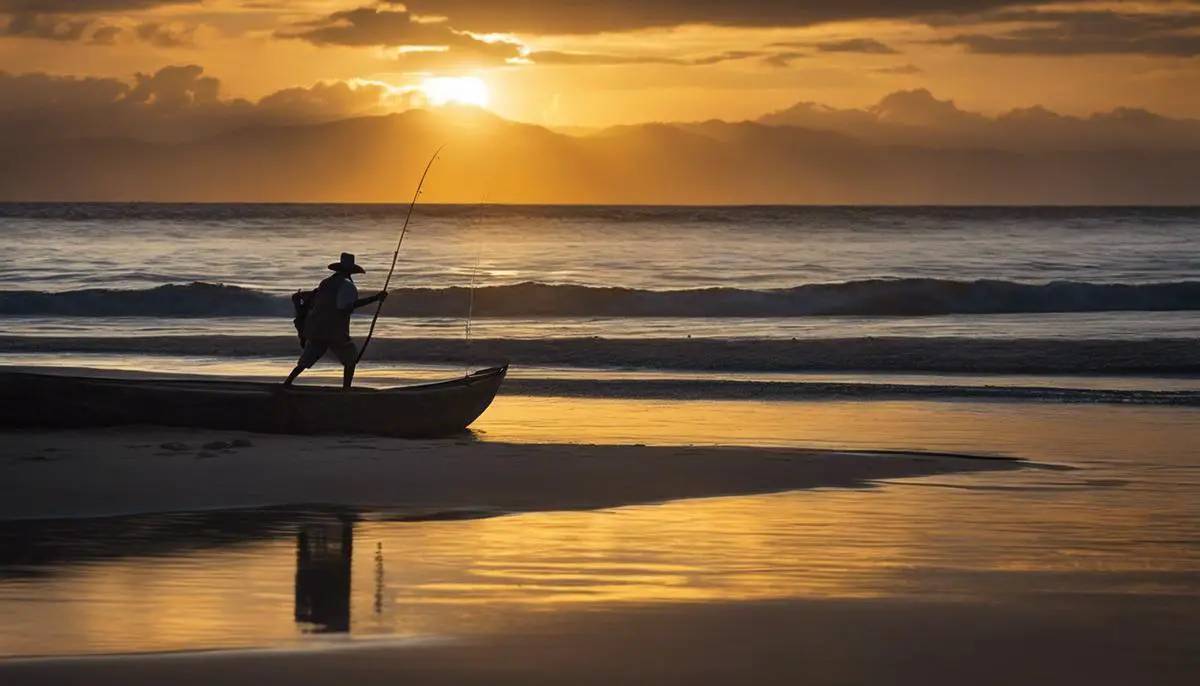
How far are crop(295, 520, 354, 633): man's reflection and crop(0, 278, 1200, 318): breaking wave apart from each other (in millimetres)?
27222

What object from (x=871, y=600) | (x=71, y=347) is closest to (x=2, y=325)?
(x=71, y=347)

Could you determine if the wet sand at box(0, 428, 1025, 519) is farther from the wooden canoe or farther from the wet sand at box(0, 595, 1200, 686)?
the wet sand at box(0, 595, 1200, 686)

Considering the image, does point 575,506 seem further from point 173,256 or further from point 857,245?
point 857,245

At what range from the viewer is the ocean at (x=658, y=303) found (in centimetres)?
2342

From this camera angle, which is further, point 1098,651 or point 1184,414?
point 1184,414

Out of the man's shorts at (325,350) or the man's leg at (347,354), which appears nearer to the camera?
the man's shorts at (325,350)

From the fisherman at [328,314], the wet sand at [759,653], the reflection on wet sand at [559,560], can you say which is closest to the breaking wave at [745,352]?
the fisherman at [328,314]

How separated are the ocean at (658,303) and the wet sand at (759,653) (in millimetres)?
11987

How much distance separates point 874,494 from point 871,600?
3710 mm

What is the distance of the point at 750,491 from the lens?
11.7 metres

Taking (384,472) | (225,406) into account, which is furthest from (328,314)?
(384,472)

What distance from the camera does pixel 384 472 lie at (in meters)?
12.3

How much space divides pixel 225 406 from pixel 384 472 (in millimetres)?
2222

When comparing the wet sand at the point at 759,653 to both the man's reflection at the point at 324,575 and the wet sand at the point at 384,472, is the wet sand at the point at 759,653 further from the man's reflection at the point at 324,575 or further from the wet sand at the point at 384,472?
the wet sand at the point at 384,472
